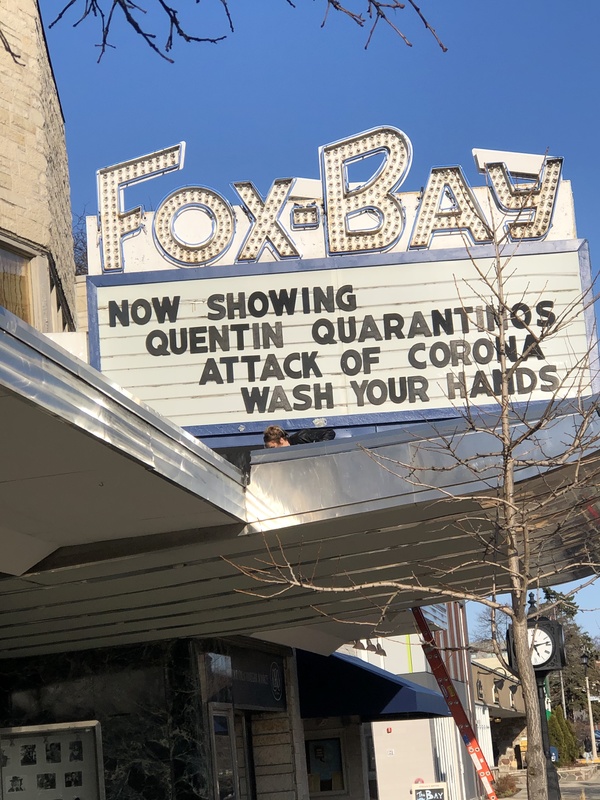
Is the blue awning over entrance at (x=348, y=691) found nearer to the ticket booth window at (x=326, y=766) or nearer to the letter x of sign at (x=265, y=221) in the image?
the ticket booth window at (x=326, y=766)

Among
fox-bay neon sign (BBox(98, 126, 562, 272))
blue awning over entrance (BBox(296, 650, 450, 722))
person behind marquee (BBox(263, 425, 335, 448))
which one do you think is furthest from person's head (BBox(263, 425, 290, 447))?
blue awning over entrance (BBox(296, 650, 450, 722))

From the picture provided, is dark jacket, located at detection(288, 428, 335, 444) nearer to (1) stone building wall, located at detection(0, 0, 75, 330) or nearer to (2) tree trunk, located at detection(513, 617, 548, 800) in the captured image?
(1) stone building wall, located at detection(0, 0, 75, 330)

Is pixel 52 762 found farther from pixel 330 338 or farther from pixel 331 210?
pixel 331 210

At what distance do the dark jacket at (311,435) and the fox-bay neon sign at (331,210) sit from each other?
2074mm

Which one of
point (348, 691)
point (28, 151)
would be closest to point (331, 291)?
point (28, 151)

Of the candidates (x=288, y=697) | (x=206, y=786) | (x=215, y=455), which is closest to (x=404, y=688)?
(x=288, y=697)

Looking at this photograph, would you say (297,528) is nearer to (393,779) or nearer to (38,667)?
(38,667)

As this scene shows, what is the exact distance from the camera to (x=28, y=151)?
44.7ft

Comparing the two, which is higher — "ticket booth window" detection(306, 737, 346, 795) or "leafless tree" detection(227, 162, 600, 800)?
"leafless tree" detection(227, 162, 600, 800)

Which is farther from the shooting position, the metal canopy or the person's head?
the person's head

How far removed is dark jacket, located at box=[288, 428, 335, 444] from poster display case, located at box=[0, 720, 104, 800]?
4.42 meters

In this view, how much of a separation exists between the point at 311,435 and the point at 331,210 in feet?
8.88

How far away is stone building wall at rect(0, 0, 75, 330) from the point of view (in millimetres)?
13180

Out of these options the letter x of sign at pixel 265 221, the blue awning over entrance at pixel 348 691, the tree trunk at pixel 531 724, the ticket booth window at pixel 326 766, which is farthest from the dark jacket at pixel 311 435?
the ticket booth window at pixel 326 766
